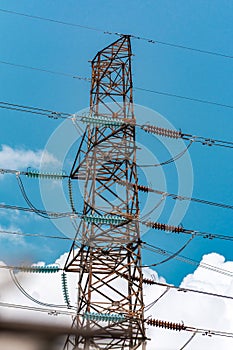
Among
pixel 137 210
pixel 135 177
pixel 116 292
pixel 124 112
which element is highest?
pixel 124 112

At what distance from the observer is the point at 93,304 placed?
1852 centimetres

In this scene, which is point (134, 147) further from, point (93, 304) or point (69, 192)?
point (93, 304)

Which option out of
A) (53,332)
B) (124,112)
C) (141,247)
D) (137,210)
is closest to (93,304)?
(141,247)

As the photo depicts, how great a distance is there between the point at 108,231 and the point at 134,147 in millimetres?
4375

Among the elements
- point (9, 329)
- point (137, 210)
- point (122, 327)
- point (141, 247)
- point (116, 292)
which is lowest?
point (9, 329)

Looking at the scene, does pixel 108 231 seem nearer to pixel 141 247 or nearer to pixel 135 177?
pixel 141 247

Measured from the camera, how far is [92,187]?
2119 centimetres

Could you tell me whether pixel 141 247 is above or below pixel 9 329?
above

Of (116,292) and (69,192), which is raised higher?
(69,192)

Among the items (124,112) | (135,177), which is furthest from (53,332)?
(124,112)

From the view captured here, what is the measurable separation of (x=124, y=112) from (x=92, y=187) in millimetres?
4415

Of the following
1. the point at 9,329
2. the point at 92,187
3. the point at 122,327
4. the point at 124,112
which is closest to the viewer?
the point at 9,329

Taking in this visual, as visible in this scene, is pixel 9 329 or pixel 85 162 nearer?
pixel 9 329

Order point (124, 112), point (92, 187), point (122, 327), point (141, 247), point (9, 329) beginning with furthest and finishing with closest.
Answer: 1. point (124, 112)
2. point (92, 187)
3. point (141, 247)
4. point (122, 327)
5. point (9, 329)
